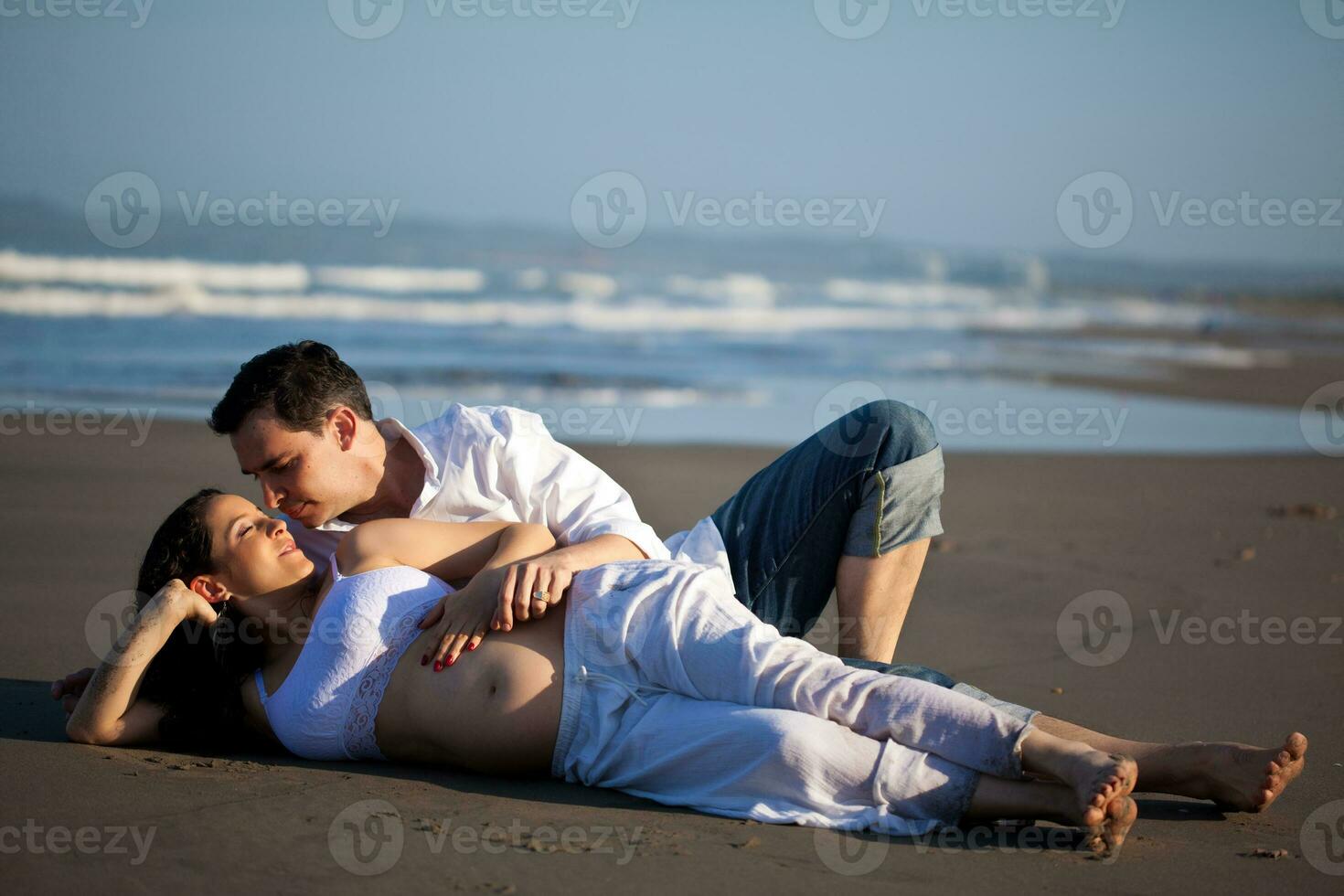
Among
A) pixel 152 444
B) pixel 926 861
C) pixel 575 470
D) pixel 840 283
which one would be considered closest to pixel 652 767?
pixel 926 861

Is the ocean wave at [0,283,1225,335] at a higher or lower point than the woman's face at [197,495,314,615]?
higher

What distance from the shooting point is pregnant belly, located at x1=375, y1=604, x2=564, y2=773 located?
3191mm

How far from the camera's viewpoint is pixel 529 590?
3.20m

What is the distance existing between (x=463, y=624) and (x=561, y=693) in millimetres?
307

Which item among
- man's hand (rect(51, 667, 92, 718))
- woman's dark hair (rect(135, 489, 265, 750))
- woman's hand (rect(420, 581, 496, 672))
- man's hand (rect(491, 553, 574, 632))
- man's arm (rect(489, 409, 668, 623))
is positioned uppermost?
man's arm (rect(489, 409, 668, 623))

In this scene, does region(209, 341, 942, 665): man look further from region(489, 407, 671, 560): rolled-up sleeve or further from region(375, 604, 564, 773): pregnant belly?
region(375, 604, 564, 773): pregnant belly

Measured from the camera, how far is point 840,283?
1164 inches

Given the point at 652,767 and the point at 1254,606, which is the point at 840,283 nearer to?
the point at 1254,606

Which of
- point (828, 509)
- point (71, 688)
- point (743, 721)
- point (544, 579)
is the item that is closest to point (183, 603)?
point (71, 688)

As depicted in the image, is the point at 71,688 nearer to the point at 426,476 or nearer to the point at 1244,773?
the point at 426,476

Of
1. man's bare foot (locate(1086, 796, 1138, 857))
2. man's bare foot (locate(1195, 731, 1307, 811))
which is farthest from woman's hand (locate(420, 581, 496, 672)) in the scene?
man's bare foot (locate(1195, 731, 1307, 811))

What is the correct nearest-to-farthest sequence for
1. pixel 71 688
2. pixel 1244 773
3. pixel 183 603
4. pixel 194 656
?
pixel 1244 773
pixel 183 603
pixel 194 656
pixel 71 688

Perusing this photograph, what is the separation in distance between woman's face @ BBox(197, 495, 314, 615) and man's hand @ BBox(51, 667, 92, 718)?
0.58 meters

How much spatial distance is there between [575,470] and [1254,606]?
327cm
